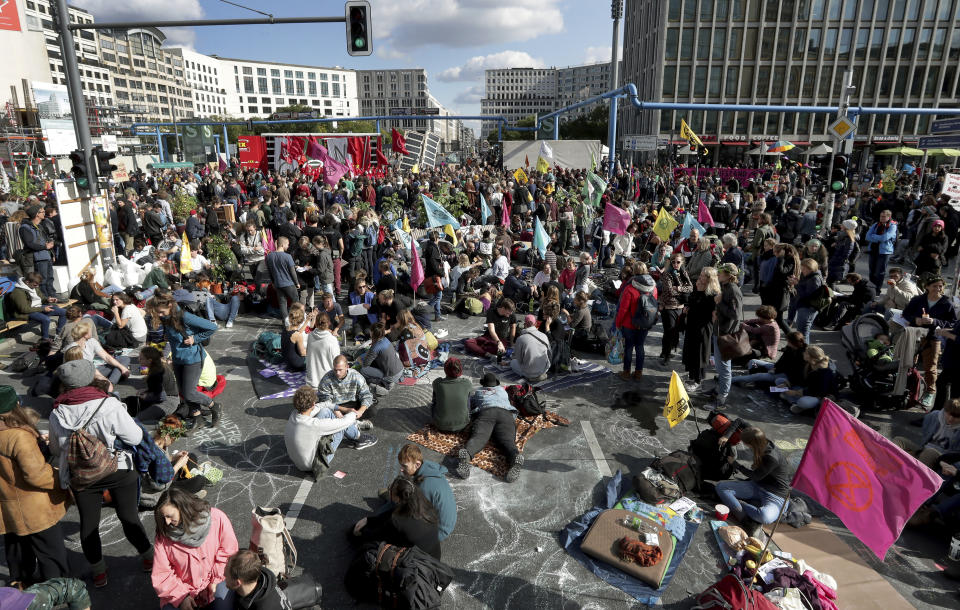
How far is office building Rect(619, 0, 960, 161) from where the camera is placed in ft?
181

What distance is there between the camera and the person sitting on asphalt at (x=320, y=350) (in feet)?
26.1

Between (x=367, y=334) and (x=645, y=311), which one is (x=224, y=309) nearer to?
(x=367, y=334)

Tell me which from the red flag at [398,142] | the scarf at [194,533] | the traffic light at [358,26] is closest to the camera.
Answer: the scarf at [194,533]

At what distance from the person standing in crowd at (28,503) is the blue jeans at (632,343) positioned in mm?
7222

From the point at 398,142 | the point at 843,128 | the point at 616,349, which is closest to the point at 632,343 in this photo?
the point at 616,349

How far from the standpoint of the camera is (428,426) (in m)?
7.48

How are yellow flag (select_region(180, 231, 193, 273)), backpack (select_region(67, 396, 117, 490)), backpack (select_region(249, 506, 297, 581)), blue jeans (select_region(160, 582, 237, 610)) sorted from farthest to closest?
yellow flag (select_region(180, 231, 193, 273)), backpack (select_region(249, 506, 297, 581)), backpack (select_region(67, 396, 117, 490)), blue jeans (select_region(160, 582, 237, 610))

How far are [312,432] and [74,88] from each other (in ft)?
31.6

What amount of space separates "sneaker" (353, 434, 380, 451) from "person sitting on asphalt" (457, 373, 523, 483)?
3.84ft

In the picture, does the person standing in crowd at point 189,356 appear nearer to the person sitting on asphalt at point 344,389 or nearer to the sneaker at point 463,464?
the person sitting on asphalt at point 344,389

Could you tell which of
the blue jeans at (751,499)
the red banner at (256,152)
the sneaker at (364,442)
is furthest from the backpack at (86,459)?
the red banner at (256,152)

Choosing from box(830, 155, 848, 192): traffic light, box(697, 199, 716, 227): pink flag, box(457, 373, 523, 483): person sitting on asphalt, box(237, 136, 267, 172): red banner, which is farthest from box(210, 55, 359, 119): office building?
box(457, 373, 523, 483): person sitting on asphalt

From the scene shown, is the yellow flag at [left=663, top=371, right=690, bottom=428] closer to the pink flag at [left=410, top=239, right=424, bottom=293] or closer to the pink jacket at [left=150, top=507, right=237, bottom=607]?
the pink jacket at [left=150, top=507, right=237, bottom=607]

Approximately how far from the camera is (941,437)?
6.04m
